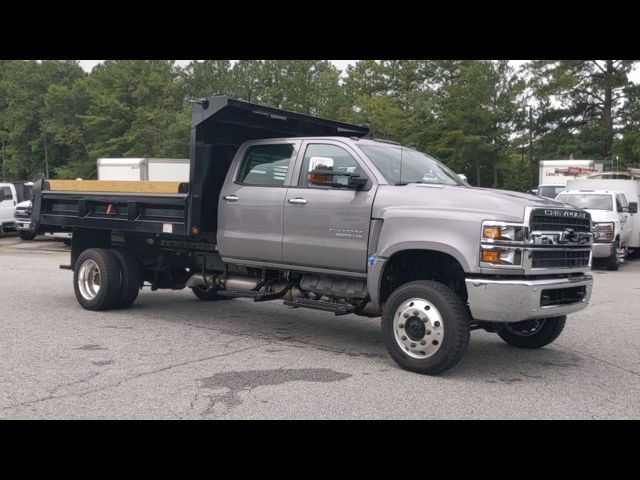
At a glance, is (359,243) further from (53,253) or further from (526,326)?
(53,253)

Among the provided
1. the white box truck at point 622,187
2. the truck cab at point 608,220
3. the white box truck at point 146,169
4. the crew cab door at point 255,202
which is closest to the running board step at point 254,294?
the crew cab door at point 255,202

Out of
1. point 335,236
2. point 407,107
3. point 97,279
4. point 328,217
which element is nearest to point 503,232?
point 335,236

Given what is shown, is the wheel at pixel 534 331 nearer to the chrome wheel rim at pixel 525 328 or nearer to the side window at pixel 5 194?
the chrome wheel rim at pixel 525 328

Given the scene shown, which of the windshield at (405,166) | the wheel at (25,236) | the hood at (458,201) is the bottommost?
the wheel at (25,236)

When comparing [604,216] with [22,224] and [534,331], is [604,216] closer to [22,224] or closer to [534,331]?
[534,331]

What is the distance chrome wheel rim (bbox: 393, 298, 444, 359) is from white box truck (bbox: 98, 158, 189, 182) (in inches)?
735

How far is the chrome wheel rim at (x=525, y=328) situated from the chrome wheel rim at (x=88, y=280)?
5.32 m

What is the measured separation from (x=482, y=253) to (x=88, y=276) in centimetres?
569

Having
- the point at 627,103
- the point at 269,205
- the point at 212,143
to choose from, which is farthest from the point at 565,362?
the point at 627,103

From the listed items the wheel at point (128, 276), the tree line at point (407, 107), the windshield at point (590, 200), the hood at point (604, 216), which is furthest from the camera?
the tree line at point (407, 107)

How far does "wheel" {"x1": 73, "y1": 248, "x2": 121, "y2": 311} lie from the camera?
9.26 metres

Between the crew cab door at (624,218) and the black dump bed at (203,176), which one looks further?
the crew cab door at (624,218)

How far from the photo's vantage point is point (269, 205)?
7715mm

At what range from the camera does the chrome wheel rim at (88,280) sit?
9.48 metres
